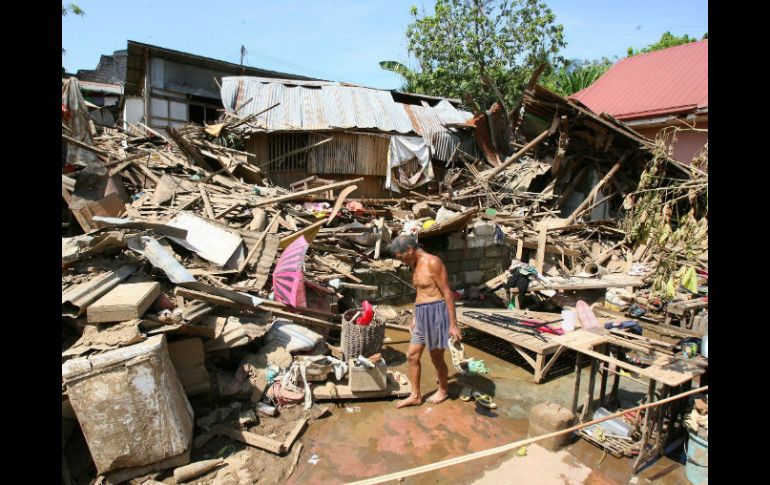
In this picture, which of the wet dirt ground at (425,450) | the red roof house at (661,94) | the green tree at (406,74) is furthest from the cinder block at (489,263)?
the green tree at (406,74)

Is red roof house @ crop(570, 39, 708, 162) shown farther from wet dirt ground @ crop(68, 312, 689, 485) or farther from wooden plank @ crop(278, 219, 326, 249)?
wet dirt ground @ crop(68, 312, 689, 485)

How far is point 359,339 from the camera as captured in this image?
6098mm

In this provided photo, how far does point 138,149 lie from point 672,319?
13906 mm

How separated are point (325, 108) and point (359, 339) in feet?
41.9

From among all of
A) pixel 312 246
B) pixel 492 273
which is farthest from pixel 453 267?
pixel 312 246

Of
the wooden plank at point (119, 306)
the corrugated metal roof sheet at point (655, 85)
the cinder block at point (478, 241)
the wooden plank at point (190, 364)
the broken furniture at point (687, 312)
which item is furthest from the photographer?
the corrugated metal roof sheet at point (655, 85)

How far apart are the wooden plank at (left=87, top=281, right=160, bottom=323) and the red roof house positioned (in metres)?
13.7

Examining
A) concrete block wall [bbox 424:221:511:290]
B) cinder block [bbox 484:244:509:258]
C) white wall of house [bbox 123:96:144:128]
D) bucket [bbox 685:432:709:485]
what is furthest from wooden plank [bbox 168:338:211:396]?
white wall of house [bbox 123:96:144:128]

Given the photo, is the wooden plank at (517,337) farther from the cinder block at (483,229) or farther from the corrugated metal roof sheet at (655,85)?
the corrugated metal roof sheet at (655,85)

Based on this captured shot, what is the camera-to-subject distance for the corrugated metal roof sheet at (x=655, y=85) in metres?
14.3

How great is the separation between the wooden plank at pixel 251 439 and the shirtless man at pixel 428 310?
156 centimetres

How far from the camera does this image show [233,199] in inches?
388
